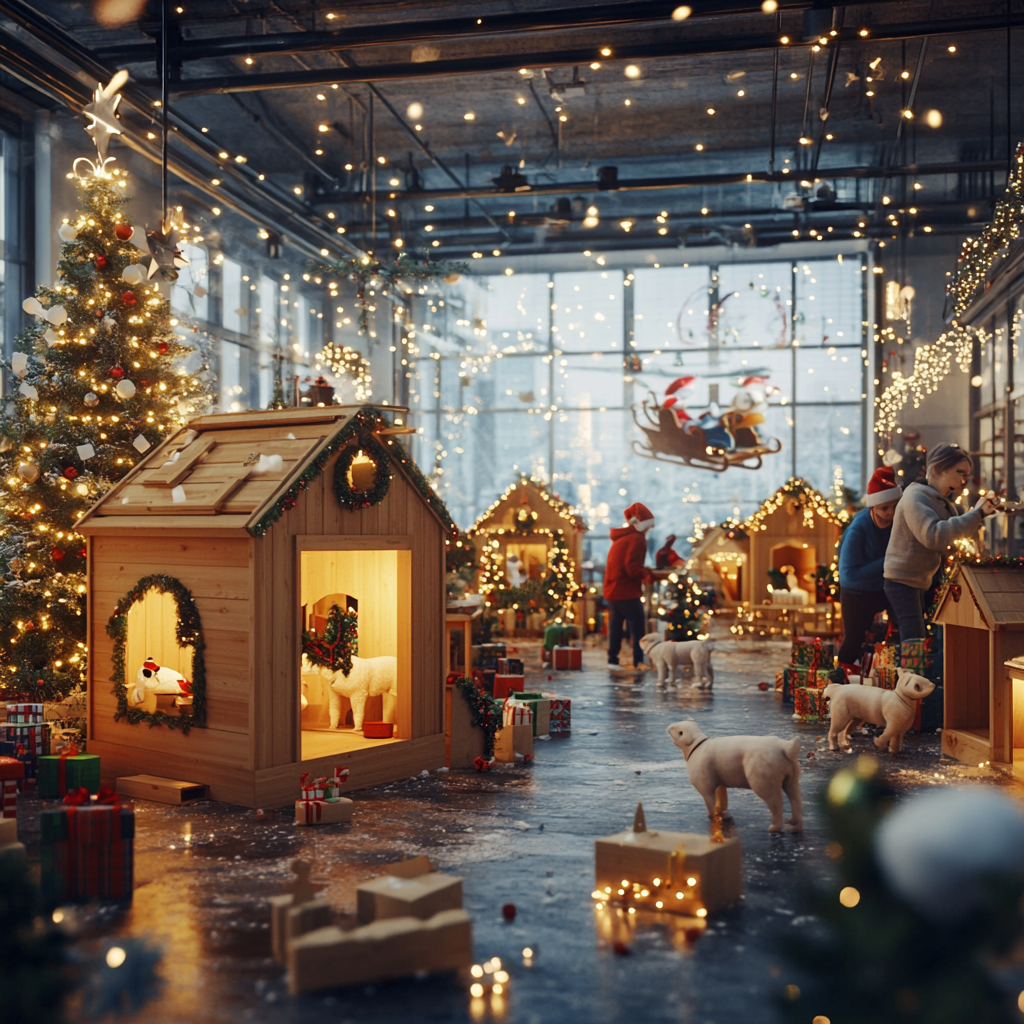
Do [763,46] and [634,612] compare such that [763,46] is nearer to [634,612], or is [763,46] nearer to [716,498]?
[634,612]

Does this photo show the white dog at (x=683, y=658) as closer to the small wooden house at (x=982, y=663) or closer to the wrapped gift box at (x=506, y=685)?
the wrapped gift box at (x=506, y=685)

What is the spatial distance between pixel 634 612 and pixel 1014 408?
5475mm

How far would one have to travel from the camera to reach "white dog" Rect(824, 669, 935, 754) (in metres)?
6.12

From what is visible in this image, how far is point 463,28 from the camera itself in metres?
8.28

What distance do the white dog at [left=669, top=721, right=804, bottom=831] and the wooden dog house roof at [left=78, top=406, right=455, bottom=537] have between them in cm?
221

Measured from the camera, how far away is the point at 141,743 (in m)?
5.75

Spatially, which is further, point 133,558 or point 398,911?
point 133,558

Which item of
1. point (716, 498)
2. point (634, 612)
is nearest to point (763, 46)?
point (634, 612)

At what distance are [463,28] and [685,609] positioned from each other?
5718 mm

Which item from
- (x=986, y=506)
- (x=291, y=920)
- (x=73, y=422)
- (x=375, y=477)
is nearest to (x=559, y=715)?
(x=375, y=477)

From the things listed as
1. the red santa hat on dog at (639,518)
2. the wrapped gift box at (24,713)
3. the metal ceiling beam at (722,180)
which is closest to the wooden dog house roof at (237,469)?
the wrapped gift box at (24,713)

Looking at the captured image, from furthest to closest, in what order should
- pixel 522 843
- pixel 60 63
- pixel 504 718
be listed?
pixel 60 63 → pixel 504 718 → pixel 522 843

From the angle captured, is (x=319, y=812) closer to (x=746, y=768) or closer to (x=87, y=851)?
(x=87, y=851)

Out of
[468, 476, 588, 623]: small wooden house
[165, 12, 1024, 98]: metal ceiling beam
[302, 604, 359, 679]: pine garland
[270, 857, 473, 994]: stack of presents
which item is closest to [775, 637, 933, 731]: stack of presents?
[302, 604, 359, 679]: pine garland
